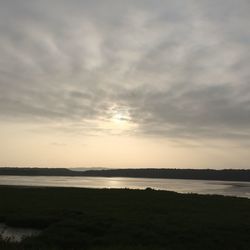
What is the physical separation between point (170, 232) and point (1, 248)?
1103cm

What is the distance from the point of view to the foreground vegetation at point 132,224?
23.2m

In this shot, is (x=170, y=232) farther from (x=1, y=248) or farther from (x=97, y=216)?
(x=1, y=248)

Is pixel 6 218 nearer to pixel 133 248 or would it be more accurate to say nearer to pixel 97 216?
pixel 97 216

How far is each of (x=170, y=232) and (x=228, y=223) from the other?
17.2ft

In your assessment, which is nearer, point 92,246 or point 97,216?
point 92,246

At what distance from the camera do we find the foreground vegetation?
915 inches

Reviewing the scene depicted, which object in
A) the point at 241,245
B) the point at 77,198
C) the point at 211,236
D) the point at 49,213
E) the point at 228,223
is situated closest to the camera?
the point at 241,245

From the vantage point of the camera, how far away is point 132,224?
28.3 m

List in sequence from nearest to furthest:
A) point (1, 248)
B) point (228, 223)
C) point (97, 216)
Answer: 1. point (1, 248)
2. point (228, 223)
3. point (97, 216)

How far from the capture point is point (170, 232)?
2581 centimetres

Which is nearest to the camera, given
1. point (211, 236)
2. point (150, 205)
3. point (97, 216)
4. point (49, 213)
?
point (211, 236)

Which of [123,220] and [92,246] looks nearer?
[92,246]

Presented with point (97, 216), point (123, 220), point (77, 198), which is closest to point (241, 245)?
point (123, 220)

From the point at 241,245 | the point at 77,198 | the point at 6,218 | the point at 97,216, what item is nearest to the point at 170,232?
the point at 241,245
